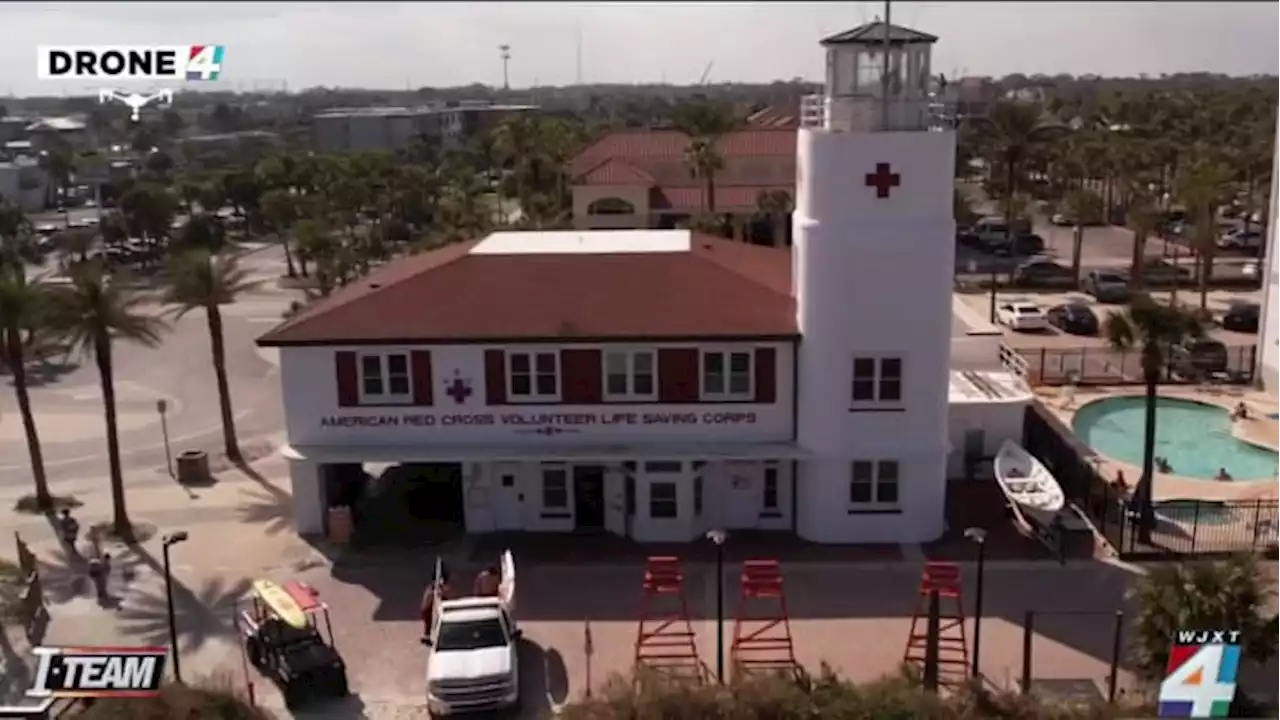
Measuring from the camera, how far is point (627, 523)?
1007 inches

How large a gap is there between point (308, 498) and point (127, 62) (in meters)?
A: 9.92

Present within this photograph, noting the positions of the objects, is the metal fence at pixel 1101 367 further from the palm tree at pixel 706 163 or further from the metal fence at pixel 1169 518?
the palm tree at pixel 706 163

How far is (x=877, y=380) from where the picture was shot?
24234 millimetres

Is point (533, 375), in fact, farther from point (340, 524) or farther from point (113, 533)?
point (113, 533)

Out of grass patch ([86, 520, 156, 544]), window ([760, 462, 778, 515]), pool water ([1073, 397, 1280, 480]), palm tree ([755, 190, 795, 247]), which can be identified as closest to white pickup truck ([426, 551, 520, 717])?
window ([760, 462, 778, 515])

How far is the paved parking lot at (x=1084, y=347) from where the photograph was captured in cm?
3850

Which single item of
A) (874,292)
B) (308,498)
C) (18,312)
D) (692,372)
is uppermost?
(874,292)

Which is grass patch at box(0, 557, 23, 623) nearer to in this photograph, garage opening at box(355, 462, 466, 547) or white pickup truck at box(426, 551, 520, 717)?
garage opening at box(355, 462, 466, 547)

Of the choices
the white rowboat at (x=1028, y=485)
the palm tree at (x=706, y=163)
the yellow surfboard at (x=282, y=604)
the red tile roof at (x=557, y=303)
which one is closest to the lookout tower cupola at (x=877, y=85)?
the red tile roof at (x=557, y=303)

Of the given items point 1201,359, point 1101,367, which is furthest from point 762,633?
point 1201,359

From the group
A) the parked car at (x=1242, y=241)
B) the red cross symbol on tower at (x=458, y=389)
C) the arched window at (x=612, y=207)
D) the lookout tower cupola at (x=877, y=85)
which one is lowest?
the parked car at (x=1242, y=241)

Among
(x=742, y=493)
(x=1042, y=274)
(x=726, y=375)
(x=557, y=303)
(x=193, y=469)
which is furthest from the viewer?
(x=1042, y=274)

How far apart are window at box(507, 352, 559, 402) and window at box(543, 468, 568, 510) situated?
5.78ft

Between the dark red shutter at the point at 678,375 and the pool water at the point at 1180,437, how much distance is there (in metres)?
13.1
